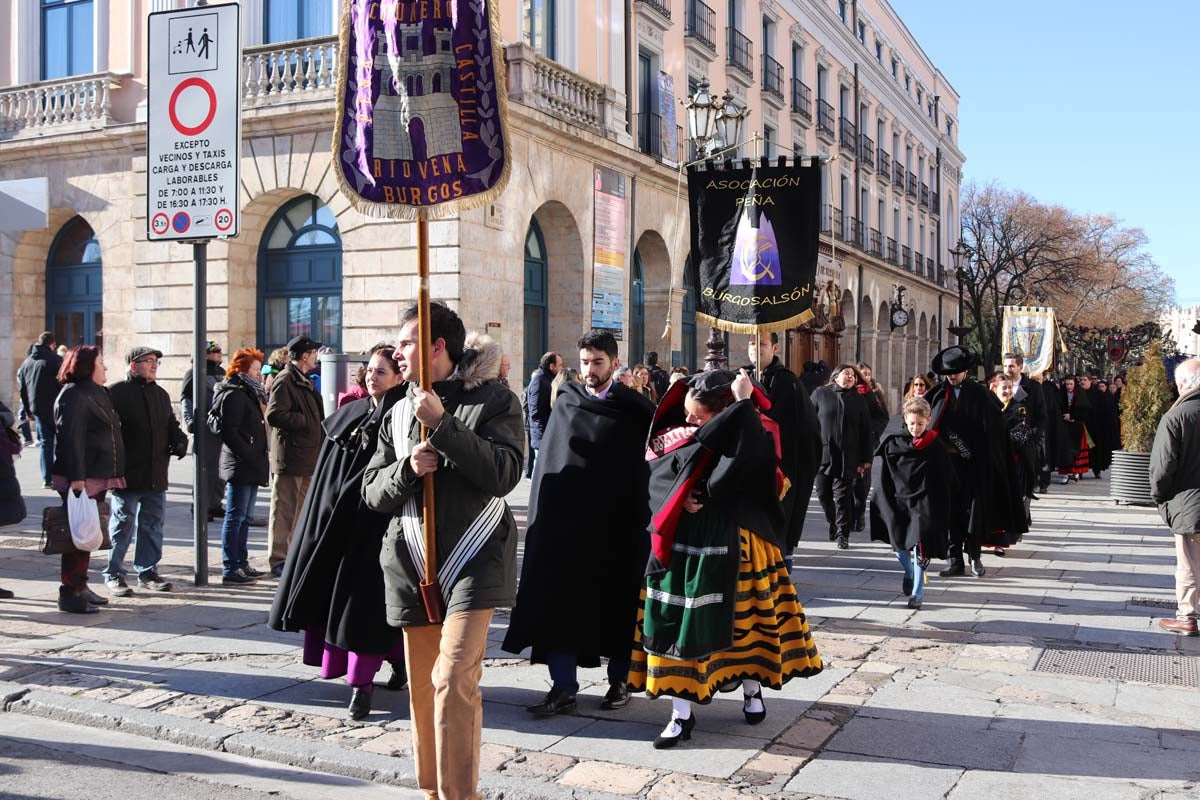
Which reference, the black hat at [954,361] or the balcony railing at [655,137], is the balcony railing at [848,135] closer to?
the balcony railing at [655,137]

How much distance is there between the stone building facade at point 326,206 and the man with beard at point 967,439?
254 inches

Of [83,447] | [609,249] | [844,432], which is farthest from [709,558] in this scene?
[609,249]

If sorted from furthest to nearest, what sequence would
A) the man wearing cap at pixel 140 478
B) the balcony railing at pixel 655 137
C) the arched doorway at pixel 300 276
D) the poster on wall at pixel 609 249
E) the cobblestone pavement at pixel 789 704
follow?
1. the balcony railing at pixel 655 137
2. the poster on wall at pixel 609 249
3. the arched doorway at pixel 300 276
4. the man wearing cap at pixel 140 478
5. the cobblestone pavement at pixel 789 704

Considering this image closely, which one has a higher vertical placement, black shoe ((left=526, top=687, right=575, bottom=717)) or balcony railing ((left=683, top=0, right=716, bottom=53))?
balcony railing ((left=683, top=0, right=716, bottom=53))

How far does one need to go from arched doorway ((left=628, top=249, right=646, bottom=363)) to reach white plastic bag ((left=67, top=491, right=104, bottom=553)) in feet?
54.3

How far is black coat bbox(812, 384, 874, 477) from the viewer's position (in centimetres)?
1084

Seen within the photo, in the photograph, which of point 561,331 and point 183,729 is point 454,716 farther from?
A: point 561,331

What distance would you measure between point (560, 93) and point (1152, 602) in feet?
44.9

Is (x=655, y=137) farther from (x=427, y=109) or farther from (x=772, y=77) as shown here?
(x=427, y=109)

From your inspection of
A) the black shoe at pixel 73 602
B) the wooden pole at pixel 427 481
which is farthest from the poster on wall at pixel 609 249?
the wooden pole at pixel 427 481

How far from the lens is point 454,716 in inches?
142

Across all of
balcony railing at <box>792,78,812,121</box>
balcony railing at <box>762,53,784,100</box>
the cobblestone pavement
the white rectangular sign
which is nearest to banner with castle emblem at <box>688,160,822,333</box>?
the cobblestone pavement

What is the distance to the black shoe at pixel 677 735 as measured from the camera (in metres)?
4.71

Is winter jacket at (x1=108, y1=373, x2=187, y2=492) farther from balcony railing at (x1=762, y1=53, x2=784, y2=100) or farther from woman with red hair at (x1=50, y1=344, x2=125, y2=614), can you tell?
balcony railing at (x1=762, y1=53, x2=784, y2=100)
